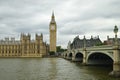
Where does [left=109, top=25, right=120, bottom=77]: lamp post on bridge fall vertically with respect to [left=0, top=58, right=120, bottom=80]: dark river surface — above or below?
above

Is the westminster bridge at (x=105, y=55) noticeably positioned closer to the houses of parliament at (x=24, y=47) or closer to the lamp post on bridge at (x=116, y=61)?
the lamp post on bridge at (x=116, y=61)

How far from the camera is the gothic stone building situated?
16812 centimetres

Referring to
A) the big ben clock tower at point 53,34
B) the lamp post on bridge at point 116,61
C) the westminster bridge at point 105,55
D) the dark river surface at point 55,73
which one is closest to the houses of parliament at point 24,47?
the big ben clock tower at point 53,34

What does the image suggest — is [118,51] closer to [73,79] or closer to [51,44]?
[73,79]

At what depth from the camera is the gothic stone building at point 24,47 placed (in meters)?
168

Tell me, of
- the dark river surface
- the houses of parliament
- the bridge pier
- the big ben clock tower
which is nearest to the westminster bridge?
the bridge pier

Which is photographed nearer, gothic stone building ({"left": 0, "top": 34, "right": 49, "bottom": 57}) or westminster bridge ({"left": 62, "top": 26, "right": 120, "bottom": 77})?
westminster bridge ({"left": 62, "top": 26, "right": 120, "bottom": 77})

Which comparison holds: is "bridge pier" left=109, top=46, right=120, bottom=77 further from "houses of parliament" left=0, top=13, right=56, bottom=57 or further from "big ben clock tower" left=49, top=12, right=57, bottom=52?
"big ben clock tower" left=49, top=12, right=57, bottom=52

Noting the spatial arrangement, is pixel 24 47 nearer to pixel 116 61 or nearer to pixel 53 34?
pixel 53 34

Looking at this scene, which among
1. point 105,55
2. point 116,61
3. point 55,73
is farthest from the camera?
point 105,55

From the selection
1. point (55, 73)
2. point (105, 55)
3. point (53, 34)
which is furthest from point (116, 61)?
point (53, 34)

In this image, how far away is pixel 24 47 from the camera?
170 m

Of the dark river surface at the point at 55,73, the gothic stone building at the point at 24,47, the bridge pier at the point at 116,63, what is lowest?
the dark river surface at the point at 55,73

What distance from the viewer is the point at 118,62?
109 ft
